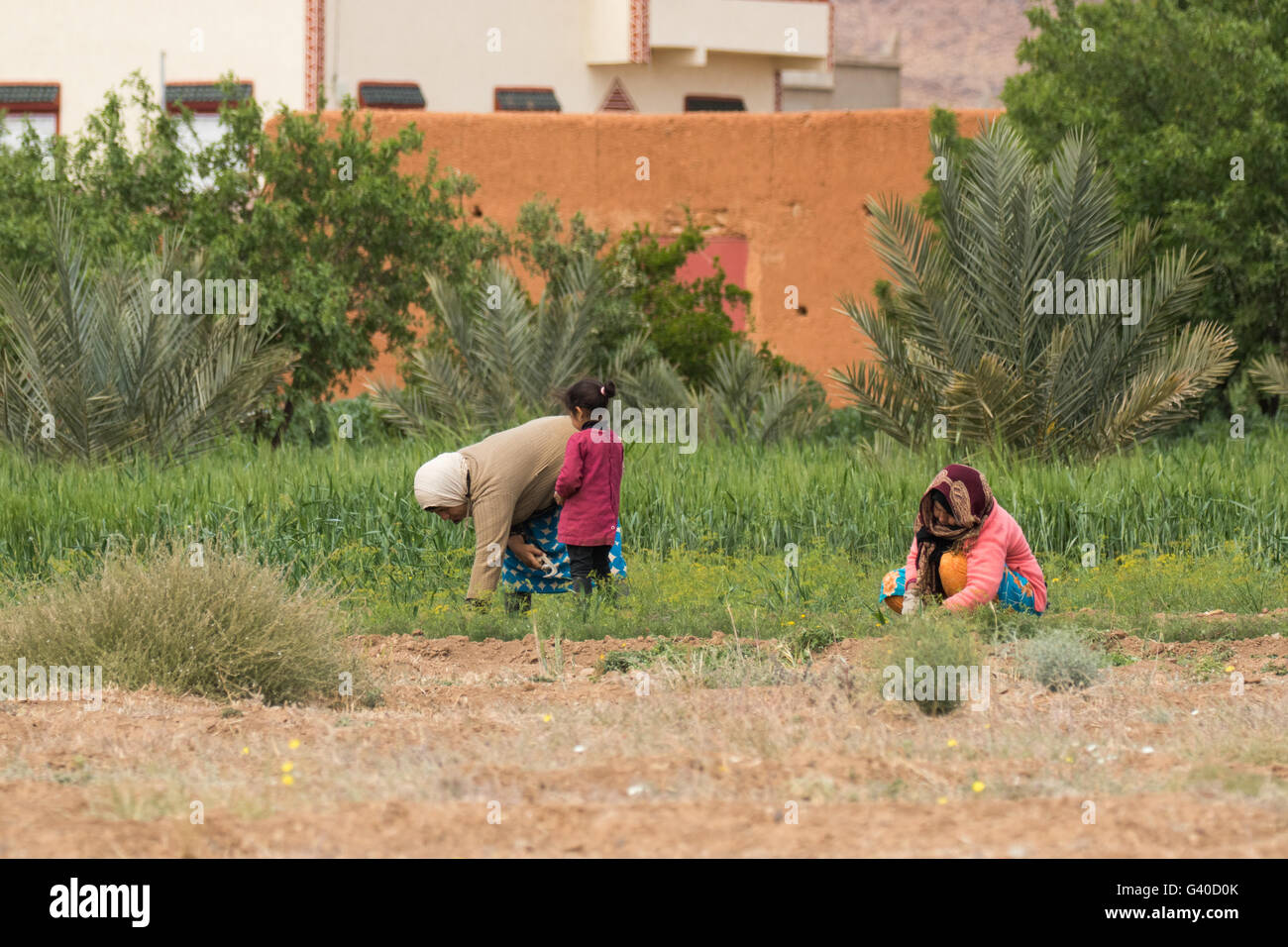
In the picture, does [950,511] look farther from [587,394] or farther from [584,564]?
[584,564]

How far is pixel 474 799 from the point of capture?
4828mm

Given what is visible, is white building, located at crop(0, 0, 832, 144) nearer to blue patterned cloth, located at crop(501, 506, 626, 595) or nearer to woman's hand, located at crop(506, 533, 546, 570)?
blue patterned cloth, located at crop(501, 506, 626, 595)

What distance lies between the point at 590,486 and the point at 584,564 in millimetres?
522

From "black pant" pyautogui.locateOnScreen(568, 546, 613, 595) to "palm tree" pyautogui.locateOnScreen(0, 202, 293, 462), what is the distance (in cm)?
561

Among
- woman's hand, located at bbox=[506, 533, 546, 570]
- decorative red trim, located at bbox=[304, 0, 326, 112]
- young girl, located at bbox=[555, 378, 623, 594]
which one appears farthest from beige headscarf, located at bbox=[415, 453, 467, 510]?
decorative red trim, located at bbox=[304, 0, 326, 112]

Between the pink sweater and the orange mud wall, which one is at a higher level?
the orange mud wall

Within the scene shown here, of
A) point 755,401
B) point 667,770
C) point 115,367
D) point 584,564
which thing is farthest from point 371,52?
point 667,770

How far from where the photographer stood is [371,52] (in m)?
24.0

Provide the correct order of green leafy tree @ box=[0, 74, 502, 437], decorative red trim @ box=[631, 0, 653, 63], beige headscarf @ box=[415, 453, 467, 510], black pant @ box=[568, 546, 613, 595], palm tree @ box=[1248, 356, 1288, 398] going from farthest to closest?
decorative red trim @ box=[631, 0, 653, 63] → green leafy tree @ box=[0, 74, 502, 437] → palm tree @ box=[1248, 356, 1288, 398] → black pant @ box=[568, 546, 613, 595] → beige headscarf @ box=[415, 453, 467, 510]

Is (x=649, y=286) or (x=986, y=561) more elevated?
(x=649, y=286)

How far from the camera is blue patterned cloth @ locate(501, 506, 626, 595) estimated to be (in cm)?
880

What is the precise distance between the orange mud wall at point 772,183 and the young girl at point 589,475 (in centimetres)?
1343

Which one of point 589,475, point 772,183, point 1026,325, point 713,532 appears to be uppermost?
point 772,183

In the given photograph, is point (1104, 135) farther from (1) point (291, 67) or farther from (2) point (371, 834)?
(2) point (371, 834)
